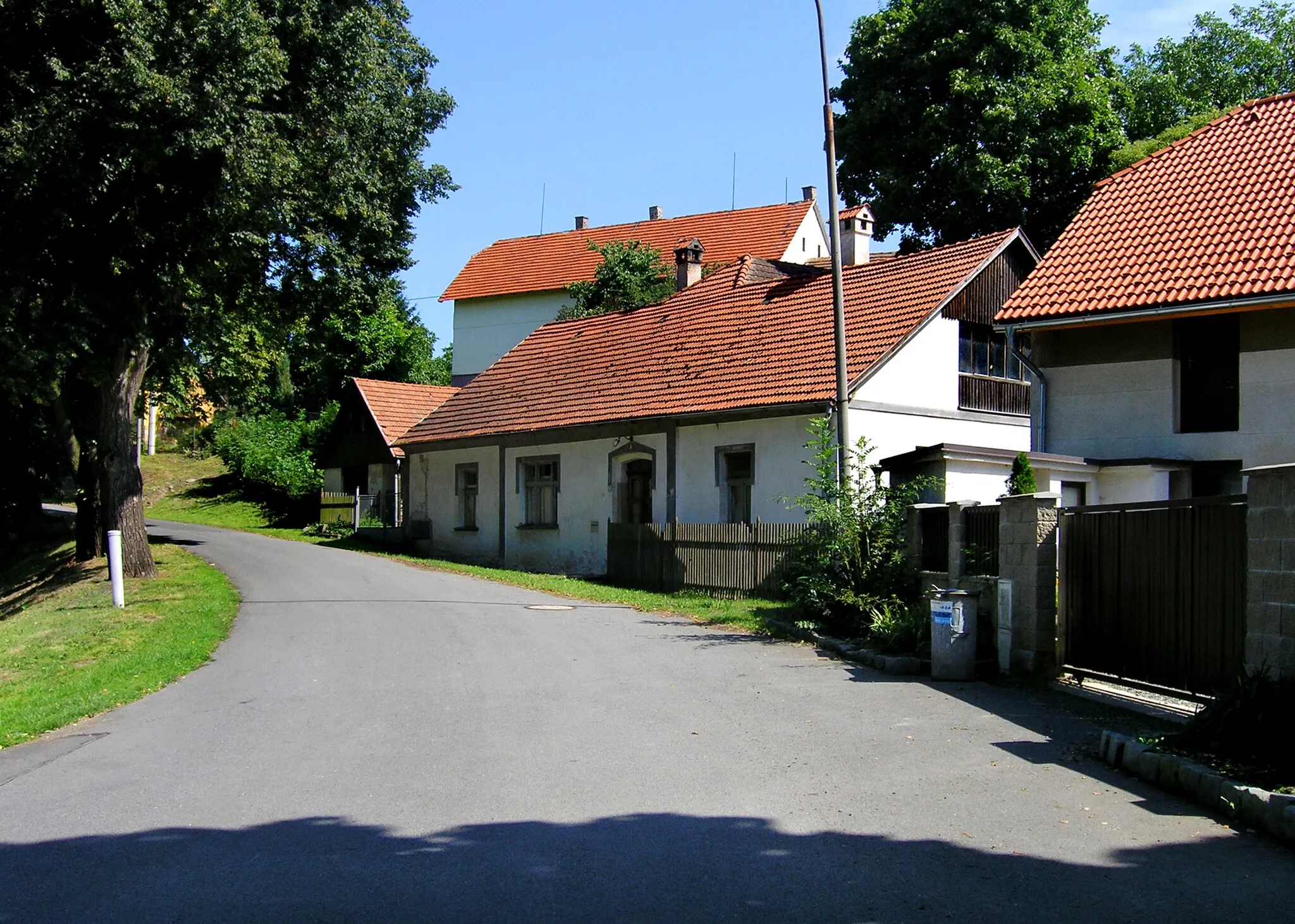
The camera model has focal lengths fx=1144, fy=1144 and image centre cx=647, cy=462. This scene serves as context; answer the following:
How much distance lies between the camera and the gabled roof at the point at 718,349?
2233cm

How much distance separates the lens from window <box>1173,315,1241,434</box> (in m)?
17.2

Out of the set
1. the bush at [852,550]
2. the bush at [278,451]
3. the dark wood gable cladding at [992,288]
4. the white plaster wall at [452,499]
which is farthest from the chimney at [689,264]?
the bush at [278,451]

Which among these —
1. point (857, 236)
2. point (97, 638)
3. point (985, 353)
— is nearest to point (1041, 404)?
point (985, 353)

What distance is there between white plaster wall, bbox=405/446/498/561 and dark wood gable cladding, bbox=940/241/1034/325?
Answer: 12.3 meters

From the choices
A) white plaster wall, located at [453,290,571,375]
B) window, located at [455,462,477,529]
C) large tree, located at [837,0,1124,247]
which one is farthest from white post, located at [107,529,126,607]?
white plaster wall, located at [453,290,571,375]

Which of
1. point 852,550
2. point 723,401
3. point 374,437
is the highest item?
point 723,401

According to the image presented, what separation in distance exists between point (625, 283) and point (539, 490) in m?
12.8

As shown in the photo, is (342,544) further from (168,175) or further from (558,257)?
(558,257)

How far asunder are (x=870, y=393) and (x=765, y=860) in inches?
647

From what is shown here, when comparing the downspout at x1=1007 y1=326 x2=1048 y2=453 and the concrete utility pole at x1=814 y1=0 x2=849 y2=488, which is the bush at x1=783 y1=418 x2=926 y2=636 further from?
the downspout at x1=1007 y1=326 x2=1048 y2=453

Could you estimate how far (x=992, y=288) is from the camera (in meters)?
24.2

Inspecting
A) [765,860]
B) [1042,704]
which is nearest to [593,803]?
[765,860]

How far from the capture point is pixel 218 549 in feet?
98.9

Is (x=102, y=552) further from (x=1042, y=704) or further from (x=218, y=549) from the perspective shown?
(x=1042, y=704)
